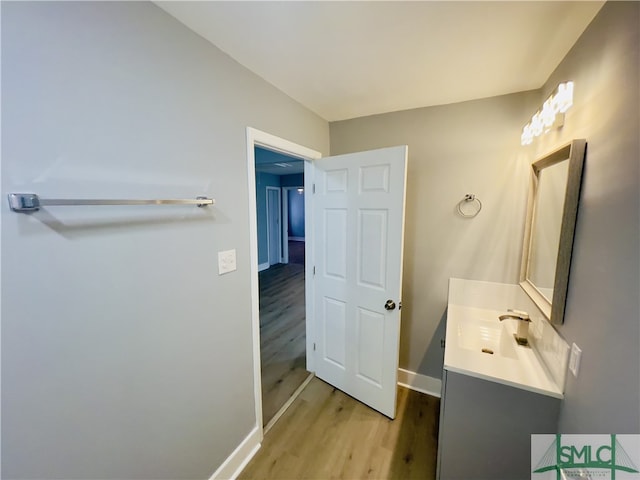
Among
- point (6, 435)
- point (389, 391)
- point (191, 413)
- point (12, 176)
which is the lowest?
point (389, 391)

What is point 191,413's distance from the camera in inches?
52.5

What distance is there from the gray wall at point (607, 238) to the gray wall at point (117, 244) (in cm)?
154

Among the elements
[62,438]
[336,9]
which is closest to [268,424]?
[62,438]

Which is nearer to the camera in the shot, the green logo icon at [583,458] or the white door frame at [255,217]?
the green logo icon at [583,458]

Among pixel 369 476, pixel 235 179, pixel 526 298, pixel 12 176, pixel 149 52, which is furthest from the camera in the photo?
pixel 526 298

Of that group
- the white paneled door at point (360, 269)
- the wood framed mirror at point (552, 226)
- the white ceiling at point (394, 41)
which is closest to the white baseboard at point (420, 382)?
the white paneled door at point (360, 269)

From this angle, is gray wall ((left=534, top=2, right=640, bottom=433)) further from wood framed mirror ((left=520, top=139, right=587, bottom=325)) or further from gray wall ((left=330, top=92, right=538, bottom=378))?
gray wall ((left=330, top=92, right=538, bottom=378))

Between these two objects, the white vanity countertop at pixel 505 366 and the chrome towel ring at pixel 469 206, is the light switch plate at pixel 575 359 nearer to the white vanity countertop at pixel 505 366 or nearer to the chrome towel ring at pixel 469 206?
the white vanity countertop at pixel 505 366

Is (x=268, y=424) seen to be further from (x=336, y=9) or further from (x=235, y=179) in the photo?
(x=336, y=9)

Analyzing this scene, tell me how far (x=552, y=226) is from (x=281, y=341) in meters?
2.79

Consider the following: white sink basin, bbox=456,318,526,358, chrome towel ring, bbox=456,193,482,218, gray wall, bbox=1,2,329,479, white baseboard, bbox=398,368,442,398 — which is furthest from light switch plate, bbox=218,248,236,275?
white baseboard, bbox=398,368,442,398

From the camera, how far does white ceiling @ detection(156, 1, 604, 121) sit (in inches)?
41.6

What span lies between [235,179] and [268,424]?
5.90 ft

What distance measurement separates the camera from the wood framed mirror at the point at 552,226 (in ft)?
3.55
